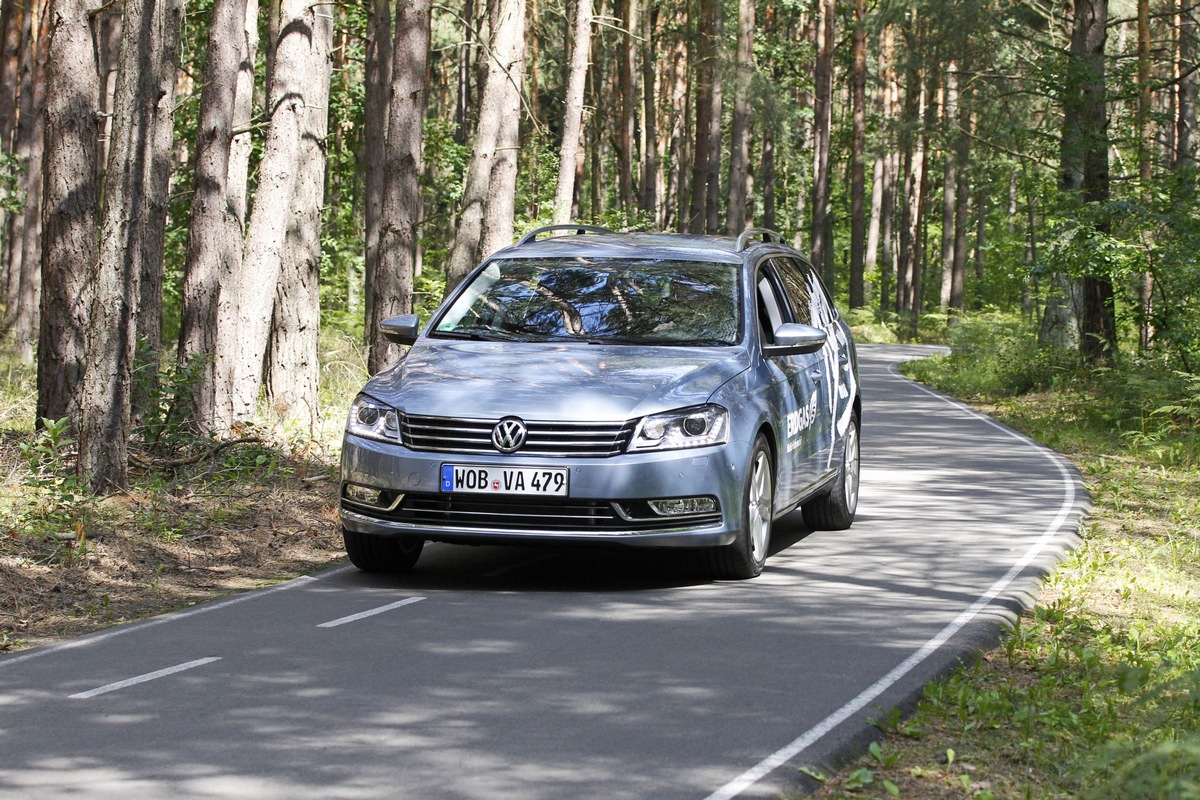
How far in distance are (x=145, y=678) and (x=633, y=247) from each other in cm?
480

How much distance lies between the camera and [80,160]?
13.0m

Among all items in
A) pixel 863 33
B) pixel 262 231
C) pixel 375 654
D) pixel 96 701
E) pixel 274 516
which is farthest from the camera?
pixel 863 33

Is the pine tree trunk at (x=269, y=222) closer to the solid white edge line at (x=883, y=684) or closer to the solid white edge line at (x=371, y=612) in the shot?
the solid white edge line at (x=371, y=612)

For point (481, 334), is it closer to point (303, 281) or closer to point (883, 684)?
point (883, 684)

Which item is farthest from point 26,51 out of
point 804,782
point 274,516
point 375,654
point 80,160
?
point 804,782

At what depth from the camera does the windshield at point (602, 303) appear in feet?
31.4

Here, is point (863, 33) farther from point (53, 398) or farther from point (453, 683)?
point (453, 683)

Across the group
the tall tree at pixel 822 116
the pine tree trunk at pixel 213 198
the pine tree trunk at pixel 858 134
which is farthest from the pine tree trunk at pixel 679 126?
the pine tree trunk at pixel 213 198

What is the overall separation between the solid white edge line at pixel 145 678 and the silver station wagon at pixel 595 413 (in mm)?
1779

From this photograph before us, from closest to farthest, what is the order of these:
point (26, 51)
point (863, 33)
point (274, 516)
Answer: point (274, 516), point (26, 51), point (863, 33)

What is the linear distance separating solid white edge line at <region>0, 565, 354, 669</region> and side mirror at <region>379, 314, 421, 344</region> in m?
1.43

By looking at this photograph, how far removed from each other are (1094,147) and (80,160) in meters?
14.7

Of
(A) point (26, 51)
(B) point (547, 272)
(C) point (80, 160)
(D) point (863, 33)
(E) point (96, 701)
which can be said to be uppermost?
(D) point (863, 33)

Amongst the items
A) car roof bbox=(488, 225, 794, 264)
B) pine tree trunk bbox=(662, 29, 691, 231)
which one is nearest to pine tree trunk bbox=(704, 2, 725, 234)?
pine tree trunk bbox=(662, 29, 691, 231)
